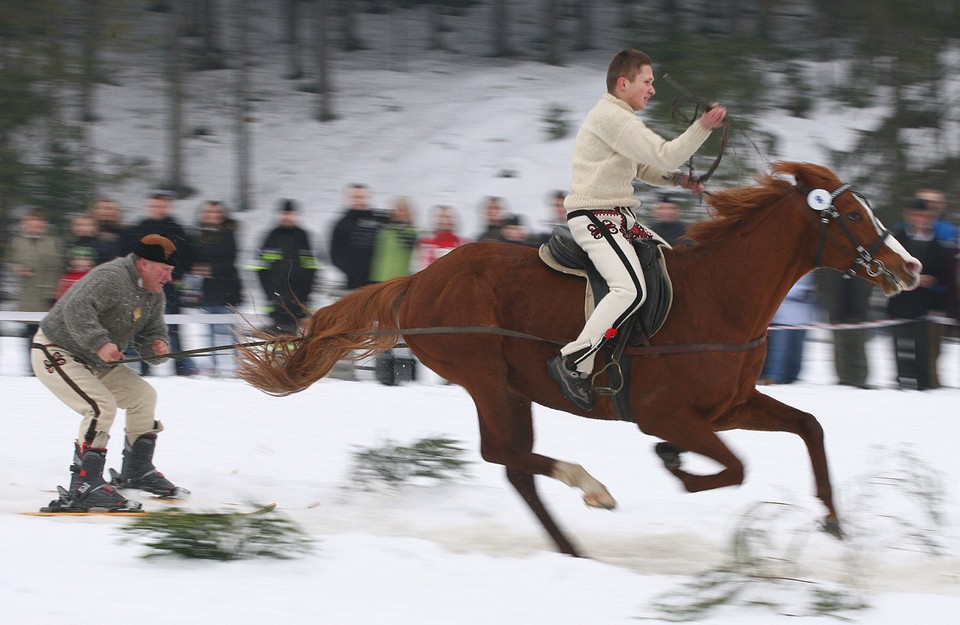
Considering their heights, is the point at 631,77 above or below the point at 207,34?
below

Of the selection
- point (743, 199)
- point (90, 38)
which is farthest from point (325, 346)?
point (90, 38)

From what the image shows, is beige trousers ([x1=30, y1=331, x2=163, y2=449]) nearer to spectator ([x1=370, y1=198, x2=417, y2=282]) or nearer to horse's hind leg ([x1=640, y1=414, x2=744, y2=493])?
horse's hind leg ([x1=640, y1=414, x2=744, y2=493])

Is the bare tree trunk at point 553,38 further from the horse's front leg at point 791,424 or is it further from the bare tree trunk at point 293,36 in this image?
the horse's front leg at point 791,424

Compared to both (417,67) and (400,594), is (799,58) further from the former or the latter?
(400,594)

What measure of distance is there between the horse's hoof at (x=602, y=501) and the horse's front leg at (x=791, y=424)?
717 millimetres

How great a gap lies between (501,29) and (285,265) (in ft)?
55.1

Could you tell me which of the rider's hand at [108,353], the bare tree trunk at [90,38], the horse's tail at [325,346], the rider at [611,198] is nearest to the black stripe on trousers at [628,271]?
the rider at [611,198]

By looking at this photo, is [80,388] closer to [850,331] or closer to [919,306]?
[850,331]

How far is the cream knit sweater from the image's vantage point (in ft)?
18.3

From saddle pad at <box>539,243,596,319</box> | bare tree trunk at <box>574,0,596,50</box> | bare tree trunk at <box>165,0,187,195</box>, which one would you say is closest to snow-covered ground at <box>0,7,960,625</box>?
saddle pad at <box>539,243,596,319</box>

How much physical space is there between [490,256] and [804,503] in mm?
2560

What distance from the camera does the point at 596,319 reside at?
573cm

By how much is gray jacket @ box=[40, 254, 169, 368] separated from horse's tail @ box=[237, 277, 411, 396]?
2.54ft

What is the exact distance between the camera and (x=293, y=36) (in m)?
25.5
